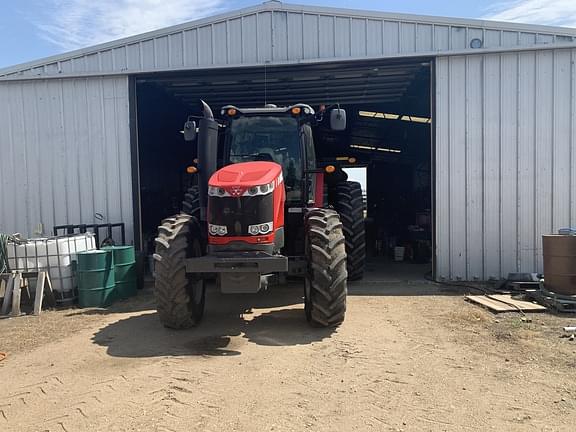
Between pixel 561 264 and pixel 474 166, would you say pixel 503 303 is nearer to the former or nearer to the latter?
pixel 561 264

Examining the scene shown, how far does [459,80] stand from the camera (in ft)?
27.5

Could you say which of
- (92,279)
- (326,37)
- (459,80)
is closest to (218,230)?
(92,279)

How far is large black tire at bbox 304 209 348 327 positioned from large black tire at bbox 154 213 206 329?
1480 millimetres

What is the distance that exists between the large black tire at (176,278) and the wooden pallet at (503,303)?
425 centimetres

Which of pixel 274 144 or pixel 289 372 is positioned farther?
pixel 274 144

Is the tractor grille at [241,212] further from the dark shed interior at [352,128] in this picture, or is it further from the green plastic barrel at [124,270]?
the dark shed interior at [352,128]

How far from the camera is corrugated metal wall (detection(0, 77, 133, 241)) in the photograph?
9258 mm

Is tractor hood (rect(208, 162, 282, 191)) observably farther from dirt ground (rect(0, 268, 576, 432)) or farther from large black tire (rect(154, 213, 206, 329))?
dirt ground (rect(0, 268, 576, 432))

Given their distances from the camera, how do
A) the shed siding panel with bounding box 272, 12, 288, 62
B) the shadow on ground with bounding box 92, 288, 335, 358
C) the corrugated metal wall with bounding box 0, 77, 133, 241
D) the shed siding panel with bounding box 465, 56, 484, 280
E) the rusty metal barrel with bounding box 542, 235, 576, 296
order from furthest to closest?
the corrugated metal wall with bounding box 0, 77, 133, 241, the shed siding panel with bounding box 272, 12, 288, 62, the shed siding panel with bounding box 465, 56, 484, 280, the rusty metal barrel with bounding box 542, 235, 576, 296, the shadow on ground with bounding box 92, 288, 335, 358

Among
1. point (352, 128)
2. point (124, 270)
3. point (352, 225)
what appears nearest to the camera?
point (124, 270)

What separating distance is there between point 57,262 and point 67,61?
4.34 metres

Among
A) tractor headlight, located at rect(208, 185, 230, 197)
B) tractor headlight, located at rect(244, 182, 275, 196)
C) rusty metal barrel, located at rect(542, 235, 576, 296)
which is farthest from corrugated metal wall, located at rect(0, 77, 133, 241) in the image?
rusty metal barrel, located at rect(542, 235, 576, 296)

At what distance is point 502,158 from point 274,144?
4.48 meters

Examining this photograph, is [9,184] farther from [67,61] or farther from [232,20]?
[232,20]
